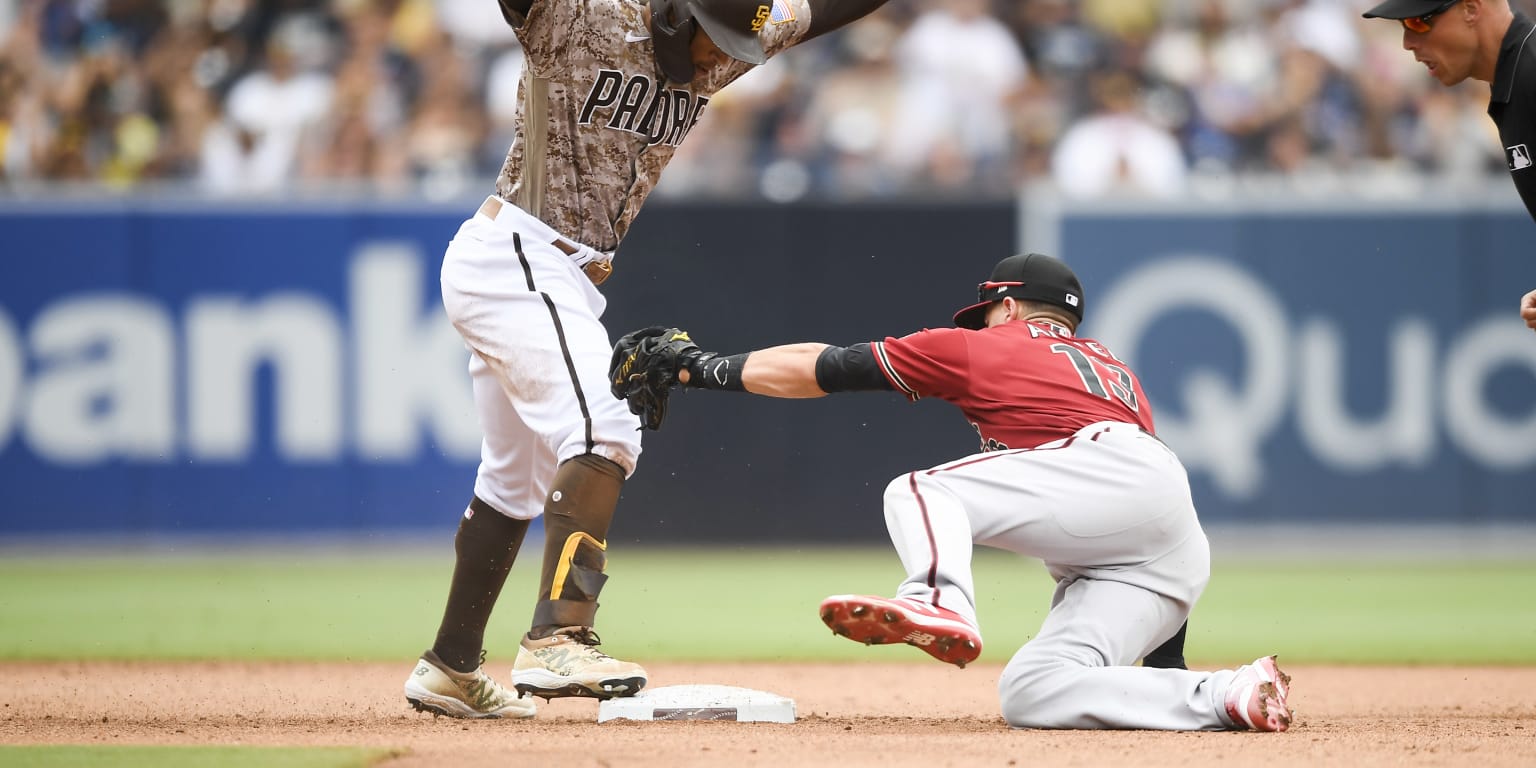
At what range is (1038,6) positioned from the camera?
12.7m

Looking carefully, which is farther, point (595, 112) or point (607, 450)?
point (595, 112)

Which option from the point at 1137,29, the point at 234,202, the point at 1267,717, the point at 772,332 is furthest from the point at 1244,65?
the point at 1267,717

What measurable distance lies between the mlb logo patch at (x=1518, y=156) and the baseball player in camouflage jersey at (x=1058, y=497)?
1209mm

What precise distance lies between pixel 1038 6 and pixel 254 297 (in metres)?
5.81

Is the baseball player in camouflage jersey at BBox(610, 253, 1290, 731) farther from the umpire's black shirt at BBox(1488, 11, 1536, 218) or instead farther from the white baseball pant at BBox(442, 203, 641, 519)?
the umpire's black shirt at BBox(1488, 11, 1536, 218)

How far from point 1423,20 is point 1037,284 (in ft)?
4.18

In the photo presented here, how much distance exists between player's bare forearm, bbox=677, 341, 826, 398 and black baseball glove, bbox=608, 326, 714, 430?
0.04 meters

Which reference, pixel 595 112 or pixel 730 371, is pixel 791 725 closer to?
pixel 730 371

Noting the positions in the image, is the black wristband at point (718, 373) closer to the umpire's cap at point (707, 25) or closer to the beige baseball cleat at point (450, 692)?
the umpire's cap at point (707, 25)

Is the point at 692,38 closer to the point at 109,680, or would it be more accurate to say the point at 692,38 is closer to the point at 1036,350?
the point at 1036,350

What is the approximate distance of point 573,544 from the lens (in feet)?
15.2

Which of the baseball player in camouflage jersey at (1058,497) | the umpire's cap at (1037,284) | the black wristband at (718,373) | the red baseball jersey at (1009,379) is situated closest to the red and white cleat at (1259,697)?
the baseball player in camouflage jersey at (1058,497)

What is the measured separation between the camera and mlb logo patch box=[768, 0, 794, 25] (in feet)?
16.5

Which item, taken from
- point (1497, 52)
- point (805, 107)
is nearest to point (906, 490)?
point (1497, 52)
